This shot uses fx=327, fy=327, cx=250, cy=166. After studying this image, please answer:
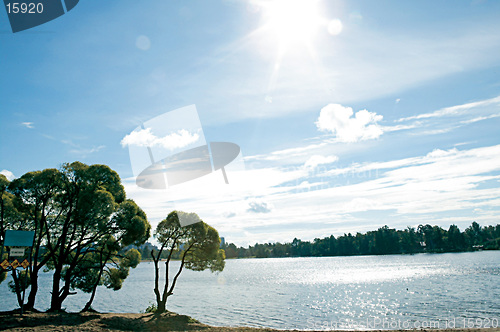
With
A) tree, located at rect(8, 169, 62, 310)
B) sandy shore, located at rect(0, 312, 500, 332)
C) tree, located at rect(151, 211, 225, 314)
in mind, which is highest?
tree, located at rect(8, 169, 62, 310)

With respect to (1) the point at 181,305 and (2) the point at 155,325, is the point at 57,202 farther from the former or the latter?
(1) the point at 181,305

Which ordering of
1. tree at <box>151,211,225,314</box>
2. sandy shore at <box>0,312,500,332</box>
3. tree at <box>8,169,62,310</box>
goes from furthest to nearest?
1. tree at <box>151,211,225,314</box>
2. tree at <box>8,169,62,310</box>
3. sandy shore at <box>0,312,500,332</box>

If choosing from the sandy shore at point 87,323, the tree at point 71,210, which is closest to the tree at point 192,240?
the tree at point 71,210

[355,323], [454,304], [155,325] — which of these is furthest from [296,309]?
[155,325]

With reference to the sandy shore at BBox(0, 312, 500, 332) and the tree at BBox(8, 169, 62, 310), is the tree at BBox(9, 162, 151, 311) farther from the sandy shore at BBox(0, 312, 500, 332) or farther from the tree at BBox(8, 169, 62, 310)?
the sandy shore at BBox(0, 312, 500, 332)

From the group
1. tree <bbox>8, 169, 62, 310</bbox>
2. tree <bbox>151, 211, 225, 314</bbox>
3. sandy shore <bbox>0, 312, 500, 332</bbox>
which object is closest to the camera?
sandy shore <bbox>0, 312, 500, 332</bbox>

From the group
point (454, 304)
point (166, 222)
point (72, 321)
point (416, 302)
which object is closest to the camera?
point (72, 321)

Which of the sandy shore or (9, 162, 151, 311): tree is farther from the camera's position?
(9, 162, 151, 311): tree

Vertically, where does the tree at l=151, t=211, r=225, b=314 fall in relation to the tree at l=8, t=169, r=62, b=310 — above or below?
below

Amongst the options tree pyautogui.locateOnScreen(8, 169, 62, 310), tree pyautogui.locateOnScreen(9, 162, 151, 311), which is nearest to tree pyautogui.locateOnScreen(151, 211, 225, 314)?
tree pyautogui.locateOnScreen(9, 162, 151, 311)

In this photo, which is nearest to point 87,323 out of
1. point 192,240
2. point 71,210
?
point 71,210

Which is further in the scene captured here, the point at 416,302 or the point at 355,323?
the point at 416,302

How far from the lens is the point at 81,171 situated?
25.2 m

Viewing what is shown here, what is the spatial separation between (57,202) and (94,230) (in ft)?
12.4
